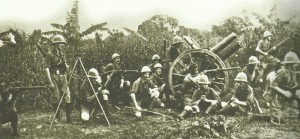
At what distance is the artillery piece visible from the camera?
6531 millimetres

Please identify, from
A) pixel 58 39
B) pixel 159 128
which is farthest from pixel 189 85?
pixel 58 39

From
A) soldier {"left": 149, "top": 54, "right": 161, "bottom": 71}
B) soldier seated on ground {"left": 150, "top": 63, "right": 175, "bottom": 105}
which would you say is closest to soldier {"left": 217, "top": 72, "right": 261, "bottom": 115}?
soldier seated on ground {"left": 150, "top": 63, "right": 175, "bottom": 105}

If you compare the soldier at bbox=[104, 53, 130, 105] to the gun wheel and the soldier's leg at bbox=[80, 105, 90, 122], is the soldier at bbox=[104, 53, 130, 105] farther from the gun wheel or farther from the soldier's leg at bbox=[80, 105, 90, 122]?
the gun wheel

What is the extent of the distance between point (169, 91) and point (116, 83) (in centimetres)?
86

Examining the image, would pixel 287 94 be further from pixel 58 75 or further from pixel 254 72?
pixel 58 75

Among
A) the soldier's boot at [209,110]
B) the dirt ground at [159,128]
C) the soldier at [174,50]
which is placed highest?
the soldier at [174,50]

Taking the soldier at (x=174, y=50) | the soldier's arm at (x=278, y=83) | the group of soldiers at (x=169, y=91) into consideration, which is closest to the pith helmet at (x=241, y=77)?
the group of soldiers at (x=169, y=91)

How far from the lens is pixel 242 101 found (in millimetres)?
6289

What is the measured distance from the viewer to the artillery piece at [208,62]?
6531 millimetres

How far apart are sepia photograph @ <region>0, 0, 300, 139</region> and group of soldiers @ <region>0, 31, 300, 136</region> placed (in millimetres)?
15

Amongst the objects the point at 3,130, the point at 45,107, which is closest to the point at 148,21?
the point at 45,107

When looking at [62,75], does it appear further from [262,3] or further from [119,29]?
[262,3]

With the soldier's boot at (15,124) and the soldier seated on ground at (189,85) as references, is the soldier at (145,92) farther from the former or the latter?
the soldier's boot at (15,124)

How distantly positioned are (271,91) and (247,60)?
1.97 feet
